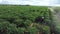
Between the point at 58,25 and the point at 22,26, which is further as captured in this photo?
the point at 58,25

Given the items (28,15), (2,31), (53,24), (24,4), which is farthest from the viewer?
(24,4)

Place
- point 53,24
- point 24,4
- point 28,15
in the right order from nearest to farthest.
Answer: point 28,15
point 53,24
point 24,4

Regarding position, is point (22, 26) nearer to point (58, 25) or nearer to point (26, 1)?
point (58, 25)

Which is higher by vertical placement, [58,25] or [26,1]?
[26,1]

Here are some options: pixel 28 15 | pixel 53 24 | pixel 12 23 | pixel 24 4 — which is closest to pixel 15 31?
pixel 12 23
